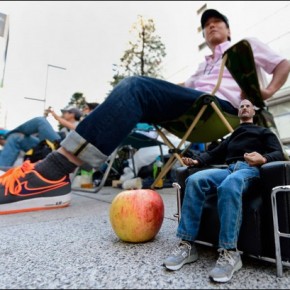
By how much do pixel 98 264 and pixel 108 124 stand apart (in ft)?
2.66

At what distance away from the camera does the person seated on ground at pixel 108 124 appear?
4.79ft

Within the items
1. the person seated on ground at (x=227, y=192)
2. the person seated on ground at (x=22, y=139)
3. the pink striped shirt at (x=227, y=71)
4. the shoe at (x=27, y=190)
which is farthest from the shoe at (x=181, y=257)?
the person seated on ground at (x=22, y=139)

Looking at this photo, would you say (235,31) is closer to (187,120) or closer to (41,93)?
(187,120)

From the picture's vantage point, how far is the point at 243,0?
3.94m

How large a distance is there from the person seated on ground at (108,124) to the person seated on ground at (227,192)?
1.78 ft

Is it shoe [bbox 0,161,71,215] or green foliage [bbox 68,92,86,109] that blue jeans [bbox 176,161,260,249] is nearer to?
shoe [bbox 0,161,71,215]

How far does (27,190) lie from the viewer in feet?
5.39

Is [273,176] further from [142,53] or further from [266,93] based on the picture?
[142,53]

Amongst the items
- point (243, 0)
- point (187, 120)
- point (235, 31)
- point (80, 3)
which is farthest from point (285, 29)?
point (243, 0)

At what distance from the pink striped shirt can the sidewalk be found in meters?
1.15

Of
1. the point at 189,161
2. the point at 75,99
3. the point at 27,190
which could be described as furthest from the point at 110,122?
the point at 75,99

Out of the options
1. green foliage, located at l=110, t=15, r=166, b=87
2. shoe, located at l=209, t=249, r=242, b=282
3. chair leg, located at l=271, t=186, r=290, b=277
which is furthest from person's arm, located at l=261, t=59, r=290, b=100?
green foliage, located at l=110, t=15, r=166, b=87

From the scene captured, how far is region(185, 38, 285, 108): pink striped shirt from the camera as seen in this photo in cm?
183

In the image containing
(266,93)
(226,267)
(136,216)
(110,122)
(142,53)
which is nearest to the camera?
(226,267)
